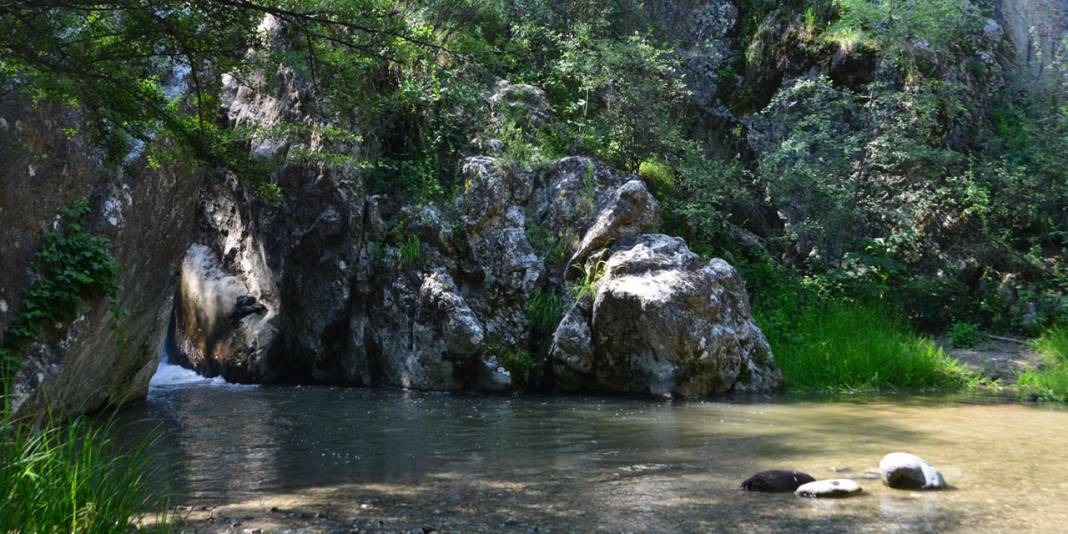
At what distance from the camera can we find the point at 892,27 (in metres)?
14.6

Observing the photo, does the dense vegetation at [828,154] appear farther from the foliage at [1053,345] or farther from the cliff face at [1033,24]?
the cliff face at [1033,24]

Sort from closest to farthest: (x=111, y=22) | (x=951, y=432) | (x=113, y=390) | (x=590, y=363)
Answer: (x=111, y=22) → (x=951, y=432) → (x=113, y=390) → (x=590, y=363)

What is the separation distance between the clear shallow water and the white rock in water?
102 mm

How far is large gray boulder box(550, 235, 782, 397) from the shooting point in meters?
11.1

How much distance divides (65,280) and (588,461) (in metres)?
4.71

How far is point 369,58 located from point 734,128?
40.5 ft

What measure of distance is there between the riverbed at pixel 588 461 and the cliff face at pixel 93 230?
0.87 metres

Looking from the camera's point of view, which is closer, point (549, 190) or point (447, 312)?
point (447, 312)

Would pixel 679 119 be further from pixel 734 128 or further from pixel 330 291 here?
pixel 330 291

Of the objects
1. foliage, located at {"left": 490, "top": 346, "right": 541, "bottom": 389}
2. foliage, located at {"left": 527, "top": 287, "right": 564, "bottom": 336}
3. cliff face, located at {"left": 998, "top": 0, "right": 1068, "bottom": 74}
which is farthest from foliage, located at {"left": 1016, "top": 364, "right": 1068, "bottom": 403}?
cliff face, located at {"left": 998, "top": 0, "right": 1068, "bottom": 74}

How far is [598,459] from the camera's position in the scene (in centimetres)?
692

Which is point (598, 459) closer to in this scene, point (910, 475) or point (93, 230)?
point (910, 475)

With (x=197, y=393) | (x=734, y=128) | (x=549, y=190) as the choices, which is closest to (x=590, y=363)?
(x=549, y=190)

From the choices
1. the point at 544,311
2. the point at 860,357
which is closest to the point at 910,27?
the point at 860,357
